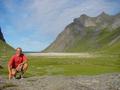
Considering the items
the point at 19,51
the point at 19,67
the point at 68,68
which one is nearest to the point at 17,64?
the point at 19,67

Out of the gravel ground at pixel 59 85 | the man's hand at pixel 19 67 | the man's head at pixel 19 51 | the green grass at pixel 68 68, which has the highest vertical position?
the man's head at pixel 19 51

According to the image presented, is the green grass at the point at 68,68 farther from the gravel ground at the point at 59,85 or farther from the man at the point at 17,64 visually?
the gravel ground at the point at 59,85

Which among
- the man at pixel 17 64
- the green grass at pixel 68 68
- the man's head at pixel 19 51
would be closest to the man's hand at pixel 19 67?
the man at pixel 17 64

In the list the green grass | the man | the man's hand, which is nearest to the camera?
the man

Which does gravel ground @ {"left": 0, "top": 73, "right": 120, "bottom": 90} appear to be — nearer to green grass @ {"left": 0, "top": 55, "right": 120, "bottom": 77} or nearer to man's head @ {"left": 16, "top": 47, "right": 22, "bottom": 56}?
man's head @ {"left": 16, "top": 47, "right": 22, "bottom": 56}

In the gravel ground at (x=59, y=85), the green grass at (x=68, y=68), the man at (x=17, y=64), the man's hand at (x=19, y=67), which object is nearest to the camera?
the gravel ground at (x=59, y=85)

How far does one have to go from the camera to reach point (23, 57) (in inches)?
1391

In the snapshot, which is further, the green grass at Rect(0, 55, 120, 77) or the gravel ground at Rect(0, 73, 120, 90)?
the green grass at Rect(0, 55, 120, 77)

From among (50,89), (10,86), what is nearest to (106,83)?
(50,89)

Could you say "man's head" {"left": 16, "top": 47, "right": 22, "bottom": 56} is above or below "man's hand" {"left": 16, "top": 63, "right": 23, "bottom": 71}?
above

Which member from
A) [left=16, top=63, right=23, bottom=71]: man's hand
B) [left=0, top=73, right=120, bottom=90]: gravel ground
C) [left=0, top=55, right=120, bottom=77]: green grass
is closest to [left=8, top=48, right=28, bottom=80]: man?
[left=16, top=63, right=23, bottom=71]: man's hand

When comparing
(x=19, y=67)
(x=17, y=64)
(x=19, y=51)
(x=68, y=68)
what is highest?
(x=19, y=51)

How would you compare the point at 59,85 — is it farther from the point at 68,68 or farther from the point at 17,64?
the point at 68,68

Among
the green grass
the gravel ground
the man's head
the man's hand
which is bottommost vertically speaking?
the green grass
